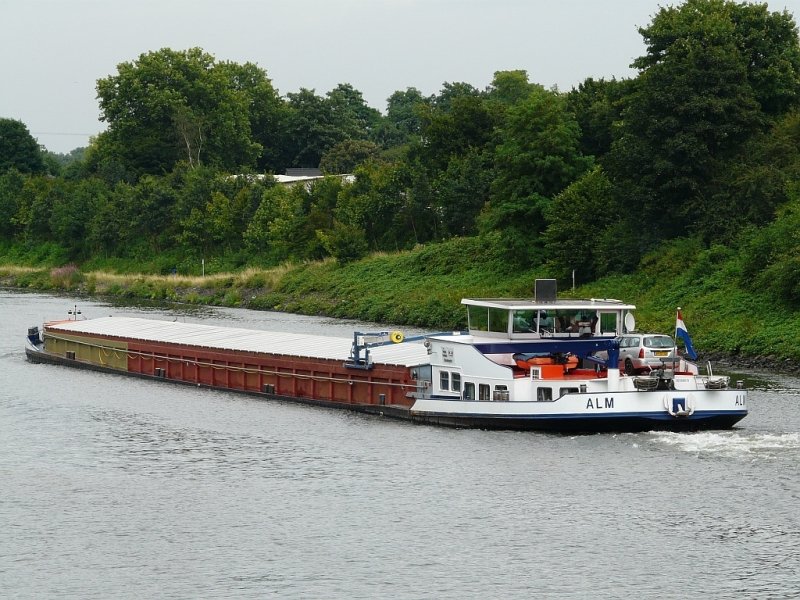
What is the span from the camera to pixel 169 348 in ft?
184

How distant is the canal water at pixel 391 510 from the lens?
2734cm

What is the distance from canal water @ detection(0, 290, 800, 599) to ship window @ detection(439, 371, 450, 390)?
1.80 meters

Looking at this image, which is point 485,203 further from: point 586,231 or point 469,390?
point 469,390

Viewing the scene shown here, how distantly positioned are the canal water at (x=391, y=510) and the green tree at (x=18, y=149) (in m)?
134

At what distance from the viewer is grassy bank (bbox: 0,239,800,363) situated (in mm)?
57125

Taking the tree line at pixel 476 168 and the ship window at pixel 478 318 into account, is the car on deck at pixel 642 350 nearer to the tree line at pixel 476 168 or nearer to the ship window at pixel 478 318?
the ship window at pixel 478 318

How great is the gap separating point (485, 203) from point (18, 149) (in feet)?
324

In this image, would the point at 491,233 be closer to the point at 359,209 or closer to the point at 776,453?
the point at 359,209

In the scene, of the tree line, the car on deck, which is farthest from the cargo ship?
the tree line

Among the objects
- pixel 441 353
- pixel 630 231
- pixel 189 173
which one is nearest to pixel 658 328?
pixel 630 231

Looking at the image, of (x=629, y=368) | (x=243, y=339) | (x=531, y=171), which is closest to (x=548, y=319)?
(x=629, y=368)

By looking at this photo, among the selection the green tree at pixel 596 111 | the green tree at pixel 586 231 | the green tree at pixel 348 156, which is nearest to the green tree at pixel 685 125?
the green tree at pixel 586 231

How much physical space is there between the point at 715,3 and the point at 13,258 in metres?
86.2

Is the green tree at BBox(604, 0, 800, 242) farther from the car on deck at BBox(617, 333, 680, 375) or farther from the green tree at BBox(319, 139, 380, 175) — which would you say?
the green tree at BBox(319, 139, 380, 175)
